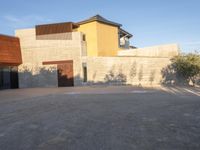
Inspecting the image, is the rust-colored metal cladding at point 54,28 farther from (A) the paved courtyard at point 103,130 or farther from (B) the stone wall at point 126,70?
(A) the paved courtyard at point 103,130

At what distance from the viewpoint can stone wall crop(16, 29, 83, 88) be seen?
2317 cm

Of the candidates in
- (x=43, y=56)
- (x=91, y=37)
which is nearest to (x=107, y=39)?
(x=91, y=37)

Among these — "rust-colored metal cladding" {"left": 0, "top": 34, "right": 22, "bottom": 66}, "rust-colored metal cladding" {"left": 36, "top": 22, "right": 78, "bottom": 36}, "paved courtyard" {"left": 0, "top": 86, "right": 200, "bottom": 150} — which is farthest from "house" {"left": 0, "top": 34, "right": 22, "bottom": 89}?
"paved courtyard" {"left": 0, "top": 86, "right": 200, "bottom": 150}

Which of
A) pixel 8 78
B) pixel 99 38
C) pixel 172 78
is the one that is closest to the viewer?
pixel 172 78

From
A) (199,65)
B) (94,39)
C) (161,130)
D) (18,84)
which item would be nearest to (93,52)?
(94,39)

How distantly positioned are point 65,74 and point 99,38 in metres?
5.27

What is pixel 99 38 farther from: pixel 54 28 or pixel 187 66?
pixel 187 66

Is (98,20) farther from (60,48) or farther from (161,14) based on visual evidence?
(161,14)

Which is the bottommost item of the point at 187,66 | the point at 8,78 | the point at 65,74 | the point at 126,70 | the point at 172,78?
the point at 172,78

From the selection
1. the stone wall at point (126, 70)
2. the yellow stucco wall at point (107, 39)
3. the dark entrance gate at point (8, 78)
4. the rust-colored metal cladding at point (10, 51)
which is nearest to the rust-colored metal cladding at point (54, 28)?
the rust-colored metal cladding at point (10, 51)

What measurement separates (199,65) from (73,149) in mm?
17247

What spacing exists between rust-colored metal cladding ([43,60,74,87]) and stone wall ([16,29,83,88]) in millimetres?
323

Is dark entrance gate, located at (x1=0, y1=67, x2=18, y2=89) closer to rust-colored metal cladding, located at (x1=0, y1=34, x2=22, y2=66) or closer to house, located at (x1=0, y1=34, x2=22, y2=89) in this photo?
house, located at (x1=0, y1=34, x2=22, y2=89)

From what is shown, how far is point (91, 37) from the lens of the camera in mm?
24859
